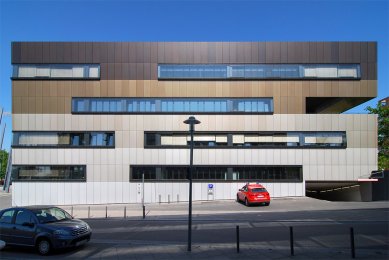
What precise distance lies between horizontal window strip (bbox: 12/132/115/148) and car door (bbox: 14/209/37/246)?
23.7 metres

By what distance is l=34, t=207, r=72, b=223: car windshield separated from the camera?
1287cm

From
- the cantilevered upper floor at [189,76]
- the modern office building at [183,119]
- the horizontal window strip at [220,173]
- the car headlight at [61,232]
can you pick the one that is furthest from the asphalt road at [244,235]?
the cantilevered upper floor at [189,76]

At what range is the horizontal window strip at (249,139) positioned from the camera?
35969 mm

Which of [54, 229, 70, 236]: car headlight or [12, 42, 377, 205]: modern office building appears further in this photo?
[12, 42, 377, 205]: modern office building

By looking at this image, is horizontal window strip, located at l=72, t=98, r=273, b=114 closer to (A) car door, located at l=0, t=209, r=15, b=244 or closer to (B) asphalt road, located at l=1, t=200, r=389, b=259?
(B) asphalt road, located at l=1, t=200, r=389, b=259

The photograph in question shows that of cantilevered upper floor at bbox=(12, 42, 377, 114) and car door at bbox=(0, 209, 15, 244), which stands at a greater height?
cantilevered upper floor at bbox=(12, 42, 377, 114)

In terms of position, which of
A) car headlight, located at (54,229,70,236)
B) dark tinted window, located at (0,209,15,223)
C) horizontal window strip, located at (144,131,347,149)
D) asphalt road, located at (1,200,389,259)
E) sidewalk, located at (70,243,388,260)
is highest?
horizontal window strip, located at (144,131,347,149)

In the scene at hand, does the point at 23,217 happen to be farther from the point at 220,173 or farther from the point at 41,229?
the point at 220,173

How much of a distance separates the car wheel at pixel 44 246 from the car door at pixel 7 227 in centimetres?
116

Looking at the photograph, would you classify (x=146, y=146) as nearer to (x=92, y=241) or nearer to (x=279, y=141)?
(x=279, y=141)

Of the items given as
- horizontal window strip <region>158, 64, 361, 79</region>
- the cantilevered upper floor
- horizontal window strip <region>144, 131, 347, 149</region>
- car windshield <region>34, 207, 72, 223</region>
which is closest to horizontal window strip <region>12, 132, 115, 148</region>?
the cantilevered upper floor

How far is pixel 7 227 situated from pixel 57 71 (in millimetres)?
26581

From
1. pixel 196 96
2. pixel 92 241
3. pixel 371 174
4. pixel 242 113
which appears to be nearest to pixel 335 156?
pixel 371 174

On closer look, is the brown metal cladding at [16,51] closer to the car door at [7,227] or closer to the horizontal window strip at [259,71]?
the horizontal window strip at [259,71]
